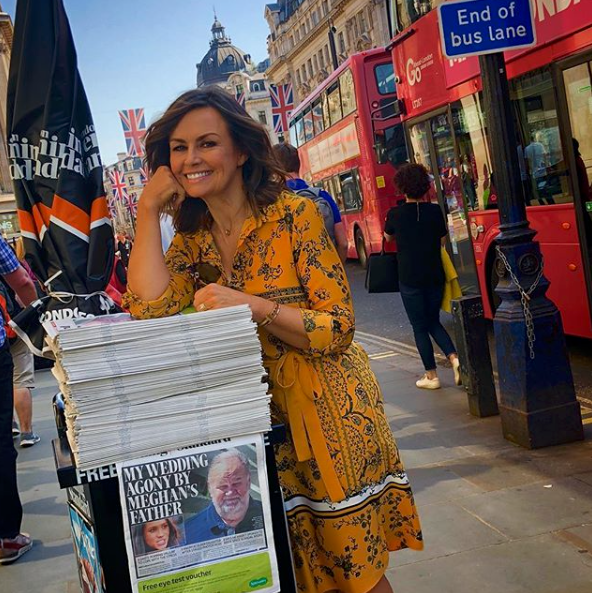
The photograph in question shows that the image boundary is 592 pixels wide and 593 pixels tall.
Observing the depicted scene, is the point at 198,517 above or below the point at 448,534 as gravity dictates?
above

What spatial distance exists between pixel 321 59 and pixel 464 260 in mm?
63002

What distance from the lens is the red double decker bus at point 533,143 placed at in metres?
6.35

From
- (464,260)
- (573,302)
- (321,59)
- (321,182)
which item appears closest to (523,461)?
(573,302)

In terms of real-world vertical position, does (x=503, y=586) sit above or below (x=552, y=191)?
below

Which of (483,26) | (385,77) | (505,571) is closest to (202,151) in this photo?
(505,571)

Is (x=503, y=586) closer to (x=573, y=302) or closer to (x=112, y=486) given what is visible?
(x=112, y=486)

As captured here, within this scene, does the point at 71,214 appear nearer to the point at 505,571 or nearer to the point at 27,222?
the point at 27,222

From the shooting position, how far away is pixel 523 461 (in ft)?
15.1

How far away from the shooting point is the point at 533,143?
695 cm

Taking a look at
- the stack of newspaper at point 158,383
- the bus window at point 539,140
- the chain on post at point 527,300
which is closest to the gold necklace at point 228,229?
the stack of newspaper at point 158,383

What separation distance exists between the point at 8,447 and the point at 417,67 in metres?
6.89

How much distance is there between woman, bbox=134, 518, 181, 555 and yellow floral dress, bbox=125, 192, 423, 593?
48cm

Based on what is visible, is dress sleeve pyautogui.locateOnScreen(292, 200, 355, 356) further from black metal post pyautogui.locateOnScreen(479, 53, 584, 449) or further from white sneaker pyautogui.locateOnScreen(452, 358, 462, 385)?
white sneaker pyautogui.locateOnScreen(452, 358, 462, 385)

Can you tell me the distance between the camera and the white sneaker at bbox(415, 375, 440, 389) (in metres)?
6.74
